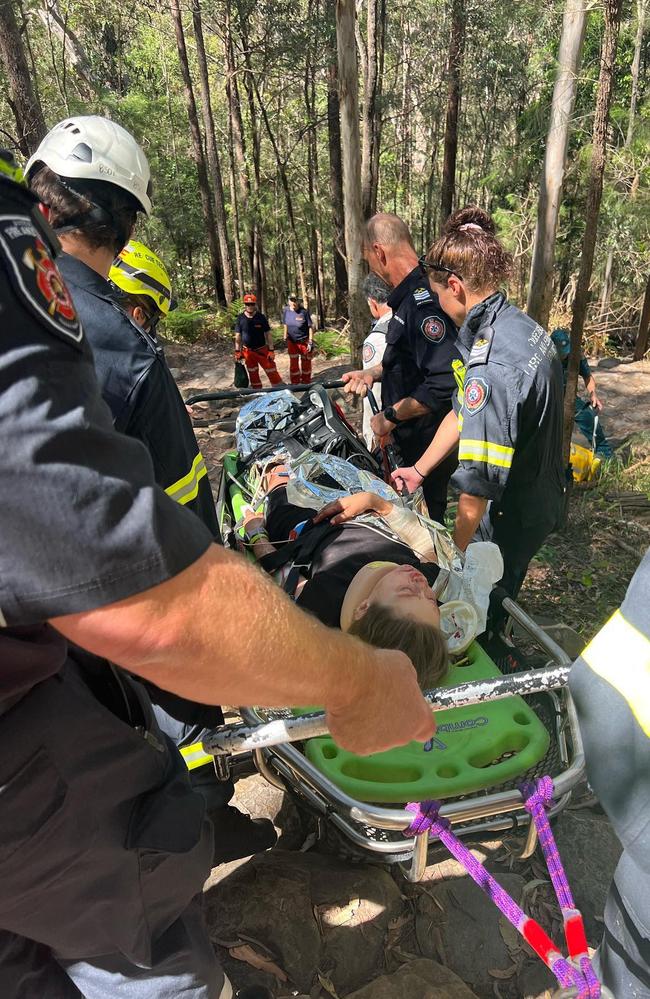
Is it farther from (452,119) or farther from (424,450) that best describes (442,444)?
(452,119)

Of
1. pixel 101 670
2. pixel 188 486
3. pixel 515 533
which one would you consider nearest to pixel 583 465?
pixel 515 533

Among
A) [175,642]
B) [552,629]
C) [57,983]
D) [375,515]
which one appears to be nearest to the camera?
[175,642]

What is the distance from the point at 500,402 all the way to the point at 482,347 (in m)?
0.26

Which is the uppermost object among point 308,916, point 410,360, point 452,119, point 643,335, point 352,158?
point 452,119

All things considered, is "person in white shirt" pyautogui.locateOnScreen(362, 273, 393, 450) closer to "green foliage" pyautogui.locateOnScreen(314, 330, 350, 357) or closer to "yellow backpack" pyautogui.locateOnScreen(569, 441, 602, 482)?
"yellow backpack" pyautogui.locateOnScreen(569, 441, 602, 482)

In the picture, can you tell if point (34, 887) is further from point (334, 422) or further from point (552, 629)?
point (334, 422)

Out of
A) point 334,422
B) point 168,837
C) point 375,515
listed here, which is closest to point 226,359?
point 334,422

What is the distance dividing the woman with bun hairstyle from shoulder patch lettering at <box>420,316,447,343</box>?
678 mm

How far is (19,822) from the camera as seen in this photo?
109 cm

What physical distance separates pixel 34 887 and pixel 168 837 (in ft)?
0.84

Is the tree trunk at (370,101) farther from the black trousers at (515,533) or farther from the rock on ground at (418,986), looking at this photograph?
the rock on ground at (418,986)

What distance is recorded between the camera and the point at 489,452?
8.89 ft

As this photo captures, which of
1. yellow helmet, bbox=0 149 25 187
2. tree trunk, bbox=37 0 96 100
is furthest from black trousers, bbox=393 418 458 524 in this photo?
tree trunk, bbox=37 0 96 100

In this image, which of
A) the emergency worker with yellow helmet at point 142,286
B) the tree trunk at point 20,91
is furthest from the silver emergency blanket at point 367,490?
the tree trunk at point 20,91
